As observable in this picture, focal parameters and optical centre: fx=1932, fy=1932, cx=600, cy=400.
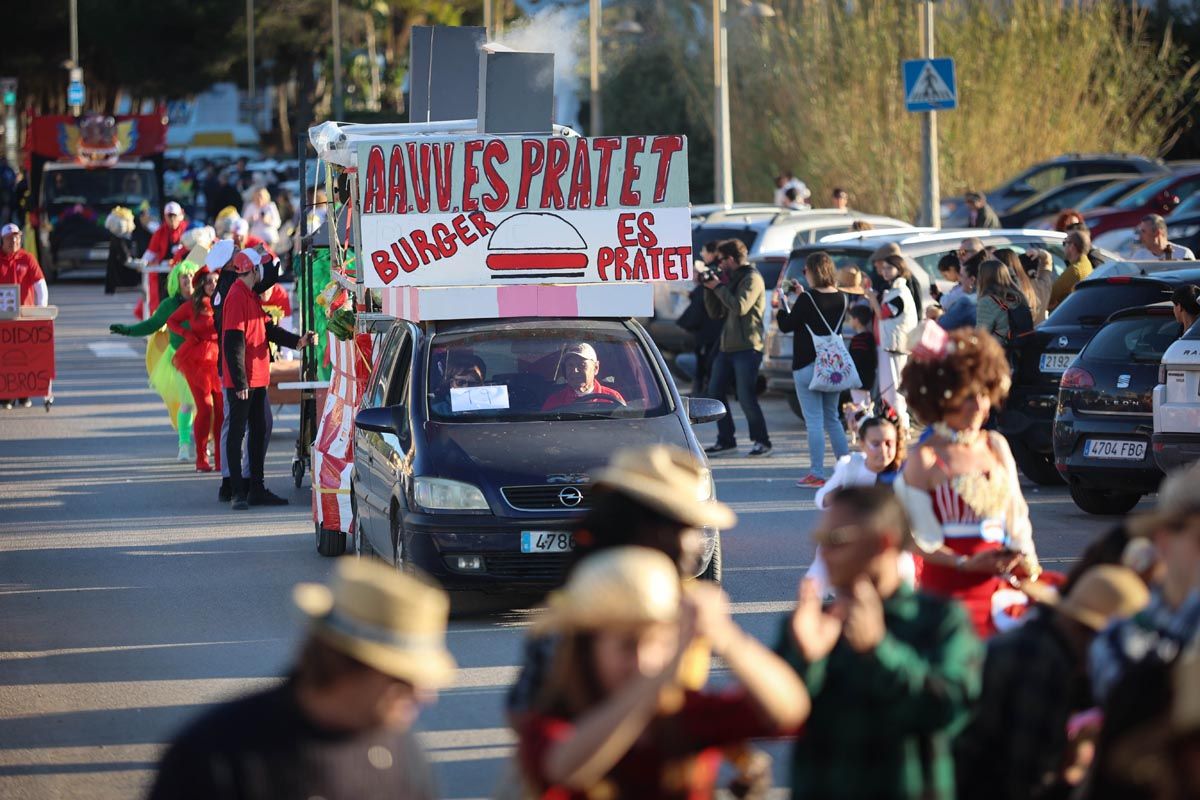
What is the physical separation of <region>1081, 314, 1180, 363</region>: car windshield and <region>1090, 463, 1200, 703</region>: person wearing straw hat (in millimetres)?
8381

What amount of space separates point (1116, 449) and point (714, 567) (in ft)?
11.9

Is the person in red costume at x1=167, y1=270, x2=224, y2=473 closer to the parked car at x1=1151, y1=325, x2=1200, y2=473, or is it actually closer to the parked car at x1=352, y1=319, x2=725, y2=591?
the parked car at x1=352, y1=319, x2=725, y2=591

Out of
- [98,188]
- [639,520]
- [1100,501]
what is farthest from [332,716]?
[98,188]

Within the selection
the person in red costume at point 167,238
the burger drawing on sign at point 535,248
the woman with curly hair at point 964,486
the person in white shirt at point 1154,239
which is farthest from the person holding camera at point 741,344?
the woman with curly hair at point 964,486

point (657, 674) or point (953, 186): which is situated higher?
point (953, 186)

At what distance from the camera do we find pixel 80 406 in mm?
21328

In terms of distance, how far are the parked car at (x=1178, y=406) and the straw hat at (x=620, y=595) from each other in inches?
333

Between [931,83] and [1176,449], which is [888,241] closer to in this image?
[931,83]

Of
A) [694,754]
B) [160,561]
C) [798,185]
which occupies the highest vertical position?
[798,185]

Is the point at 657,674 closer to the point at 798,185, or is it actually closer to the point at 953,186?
the point at 798,185

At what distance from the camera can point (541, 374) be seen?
1042 cm

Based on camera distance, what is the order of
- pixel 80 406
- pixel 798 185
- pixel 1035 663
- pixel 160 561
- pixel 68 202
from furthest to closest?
pixel 68 202 → pixel 798 185 → pixel 80 406 → pixel 160 561 → pixel 1035 663

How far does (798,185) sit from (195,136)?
7039 cm

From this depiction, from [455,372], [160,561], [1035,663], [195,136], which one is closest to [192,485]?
[160,561]
